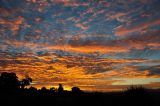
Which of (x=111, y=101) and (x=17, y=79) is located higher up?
(x=17, y=79)

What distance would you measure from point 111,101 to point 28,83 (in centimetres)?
6045

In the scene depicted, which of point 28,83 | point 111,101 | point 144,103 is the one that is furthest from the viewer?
point 28,83

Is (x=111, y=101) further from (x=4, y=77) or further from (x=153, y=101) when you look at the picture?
(x=4, y=77)

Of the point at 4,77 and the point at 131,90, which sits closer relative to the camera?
the point at 131,90

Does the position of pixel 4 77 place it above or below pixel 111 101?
above

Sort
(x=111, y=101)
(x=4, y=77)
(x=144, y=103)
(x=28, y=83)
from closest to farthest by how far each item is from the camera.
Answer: (x=144, y=103) < (x=111, y=101) < (x=4, y=77) < (x=28, y=83)

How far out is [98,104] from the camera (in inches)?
965

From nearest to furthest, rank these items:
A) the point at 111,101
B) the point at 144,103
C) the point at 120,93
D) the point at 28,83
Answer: the point at 144,103 < the point at 111,101 < the point at 120,93 < the point at 28,83

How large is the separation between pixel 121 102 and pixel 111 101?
1.23 metres

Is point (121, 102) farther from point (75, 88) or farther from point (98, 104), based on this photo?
point (75, 88)

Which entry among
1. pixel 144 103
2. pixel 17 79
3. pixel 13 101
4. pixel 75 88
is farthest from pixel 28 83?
pixel 144 103

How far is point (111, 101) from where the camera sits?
993 inches

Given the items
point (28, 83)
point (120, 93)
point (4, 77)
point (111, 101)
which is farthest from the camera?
point (28, 83)

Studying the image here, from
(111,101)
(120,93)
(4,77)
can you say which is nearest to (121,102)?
(111,101)
